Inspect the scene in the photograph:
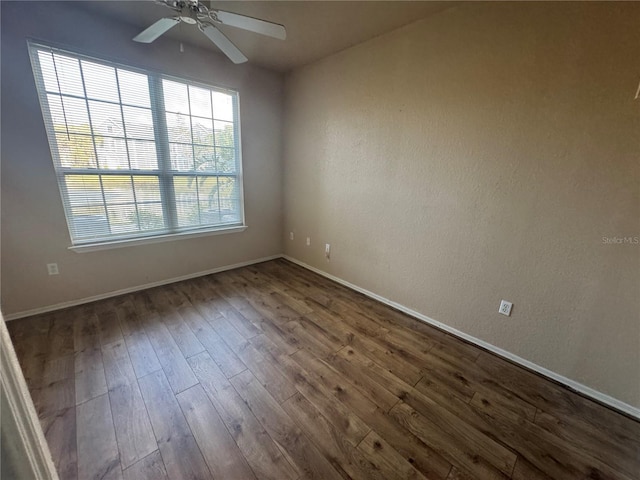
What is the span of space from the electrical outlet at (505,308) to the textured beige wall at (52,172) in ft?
9.94

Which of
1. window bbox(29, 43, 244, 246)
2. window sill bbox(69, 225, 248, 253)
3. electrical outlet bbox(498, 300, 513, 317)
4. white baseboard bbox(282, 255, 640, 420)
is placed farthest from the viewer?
window sill bbox(69, 225, 248, 253)

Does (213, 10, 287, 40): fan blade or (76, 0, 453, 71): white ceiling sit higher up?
(76, 0, 453, 71): white ceiling

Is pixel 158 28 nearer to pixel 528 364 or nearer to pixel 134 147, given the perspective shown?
pixel 134 147

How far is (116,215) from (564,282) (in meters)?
3.71

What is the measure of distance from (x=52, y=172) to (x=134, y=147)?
0.65 m

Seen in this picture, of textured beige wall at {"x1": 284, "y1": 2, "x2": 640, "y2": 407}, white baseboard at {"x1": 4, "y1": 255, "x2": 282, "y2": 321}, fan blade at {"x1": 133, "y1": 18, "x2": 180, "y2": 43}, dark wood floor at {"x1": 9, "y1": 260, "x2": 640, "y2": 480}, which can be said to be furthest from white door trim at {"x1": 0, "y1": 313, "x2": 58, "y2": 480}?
white baseboard at {"x1": 4, "y1": 255, "x2": 282, "y2": 321}

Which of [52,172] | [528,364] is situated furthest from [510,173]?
[52,172]

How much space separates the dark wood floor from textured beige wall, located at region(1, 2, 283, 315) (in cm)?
33

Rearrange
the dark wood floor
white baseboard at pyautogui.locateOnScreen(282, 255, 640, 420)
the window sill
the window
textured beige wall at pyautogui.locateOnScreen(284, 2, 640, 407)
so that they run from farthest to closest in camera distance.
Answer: the window sill → the window → white baseboard at pyautogui.locateOnScreen(282, 255, 640, 420) → textured beige wall at pyautogui.locateOnScreen(284, 2, 640, 407) → the dark wood floor

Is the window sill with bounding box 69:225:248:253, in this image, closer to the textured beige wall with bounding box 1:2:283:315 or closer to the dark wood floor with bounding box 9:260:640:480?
the textured beige wall with bounding box 1:2:283:315

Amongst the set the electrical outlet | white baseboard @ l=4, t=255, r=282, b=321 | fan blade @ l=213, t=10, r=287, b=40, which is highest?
fan blade @ l=213, t=10, r=287, b=40

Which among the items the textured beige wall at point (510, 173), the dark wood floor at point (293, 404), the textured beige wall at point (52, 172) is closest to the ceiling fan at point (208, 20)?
the textured beige wall at point (52, 172)

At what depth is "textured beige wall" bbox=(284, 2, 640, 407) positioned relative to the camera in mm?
1478

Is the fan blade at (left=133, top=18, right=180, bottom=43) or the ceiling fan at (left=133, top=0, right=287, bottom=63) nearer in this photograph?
the ceiling fan at (left=133, top=0, right=287, bottom=63)
